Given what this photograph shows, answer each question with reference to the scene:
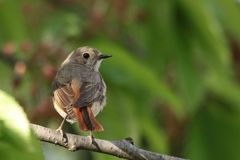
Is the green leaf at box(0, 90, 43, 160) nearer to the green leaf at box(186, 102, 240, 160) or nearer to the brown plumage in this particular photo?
the brown plumage

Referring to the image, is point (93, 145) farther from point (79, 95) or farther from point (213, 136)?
point (213, 136)

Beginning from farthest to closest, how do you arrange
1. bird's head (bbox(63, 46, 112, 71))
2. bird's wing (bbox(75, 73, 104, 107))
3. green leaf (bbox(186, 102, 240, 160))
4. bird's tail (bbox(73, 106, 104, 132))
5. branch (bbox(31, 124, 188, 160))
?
1. green leaf (bbox(186, 102, 240, 160))
2. bird's head (bbox(63, 46, 112, 71))
3. bird's wing (bbox(75, 73, 104, 107))
4. bird's tail (bbox(73, 106, 104, 132))
5. branch (bbox(31, 124, 188, 160))

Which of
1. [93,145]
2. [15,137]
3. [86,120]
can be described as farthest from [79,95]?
[15,137]

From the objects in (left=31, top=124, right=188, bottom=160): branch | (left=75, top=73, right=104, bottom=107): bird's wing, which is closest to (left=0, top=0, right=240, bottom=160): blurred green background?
(left=75, top=73, right=104, bottom=107): bird's wing

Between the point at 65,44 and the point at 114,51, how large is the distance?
0.50 metres

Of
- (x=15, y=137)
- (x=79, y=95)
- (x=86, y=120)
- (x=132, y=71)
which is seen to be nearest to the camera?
(x=15, y=137)

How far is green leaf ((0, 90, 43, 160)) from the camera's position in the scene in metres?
1.53

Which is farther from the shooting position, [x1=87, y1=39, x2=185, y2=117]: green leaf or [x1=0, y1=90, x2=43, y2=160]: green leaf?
[x1=87, y1=39, x2=185, y2=117]: green leaf

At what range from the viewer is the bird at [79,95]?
2832 mm

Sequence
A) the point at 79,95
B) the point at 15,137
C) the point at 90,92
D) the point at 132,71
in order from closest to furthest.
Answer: the point at 15,137
the point at 79,95
the point at 90,92
the point at 132,71

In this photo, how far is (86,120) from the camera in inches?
110

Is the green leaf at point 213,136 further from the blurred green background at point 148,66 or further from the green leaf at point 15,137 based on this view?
the green leaf at point 15,137

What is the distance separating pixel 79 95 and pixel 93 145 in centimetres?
78

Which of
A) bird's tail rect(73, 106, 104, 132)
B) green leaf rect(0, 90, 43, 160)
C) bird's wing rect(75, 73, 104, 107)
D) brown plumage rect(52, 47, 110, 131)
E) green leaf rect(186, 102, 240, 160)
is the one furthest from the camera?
green leaf rect(186, 102, 240, 160)
